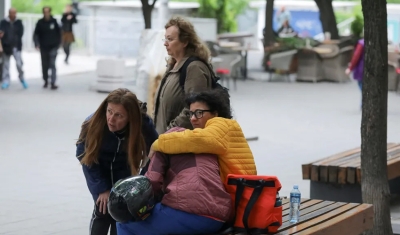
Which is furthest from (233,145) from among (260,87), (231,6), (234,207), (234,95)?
(231,6)

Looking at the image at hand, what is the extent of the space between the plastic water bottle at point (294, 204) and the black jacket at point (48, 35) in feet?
52.9

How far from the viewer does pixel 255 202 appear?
501 centimetres

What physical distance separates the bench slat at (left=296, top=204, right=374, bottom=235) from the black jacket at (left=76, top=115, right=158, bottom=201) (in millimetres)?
1171

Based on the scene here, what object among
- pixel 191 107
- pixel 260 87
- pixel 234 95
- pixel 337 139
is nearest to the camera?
pixel 191 107

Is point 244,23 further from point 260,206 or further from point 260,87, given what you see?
point 260,206

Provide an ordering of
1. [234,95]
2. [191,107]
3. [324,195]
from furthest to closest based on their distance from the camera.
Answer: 1. [234,95]
2. [324,195]
3. [191,107]

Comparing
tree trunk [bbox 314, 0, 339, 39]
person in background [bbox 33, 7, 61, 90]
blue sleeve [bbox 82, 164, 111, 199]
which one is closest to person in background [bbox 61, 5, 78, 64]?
person in background [bbox 33, 7, 61, 90]

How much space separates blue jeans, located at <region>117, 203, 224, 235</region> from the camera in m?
4.95

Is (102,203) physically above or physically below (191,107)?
below

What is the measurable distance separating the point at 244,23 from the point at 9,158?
112ft

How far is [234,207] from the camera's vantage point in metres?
5.11

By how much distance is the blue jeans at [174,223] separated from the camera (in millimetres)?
4949

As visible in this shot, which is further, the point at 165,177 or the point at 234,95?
the point at 234,95

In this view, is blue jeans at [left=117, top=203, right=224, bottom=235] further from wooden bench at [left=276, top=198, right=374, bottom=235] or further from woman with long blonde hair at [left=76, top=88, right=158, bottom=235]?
woman with long blonde hair at [left=76, top=88, right=158, bottom=235]
